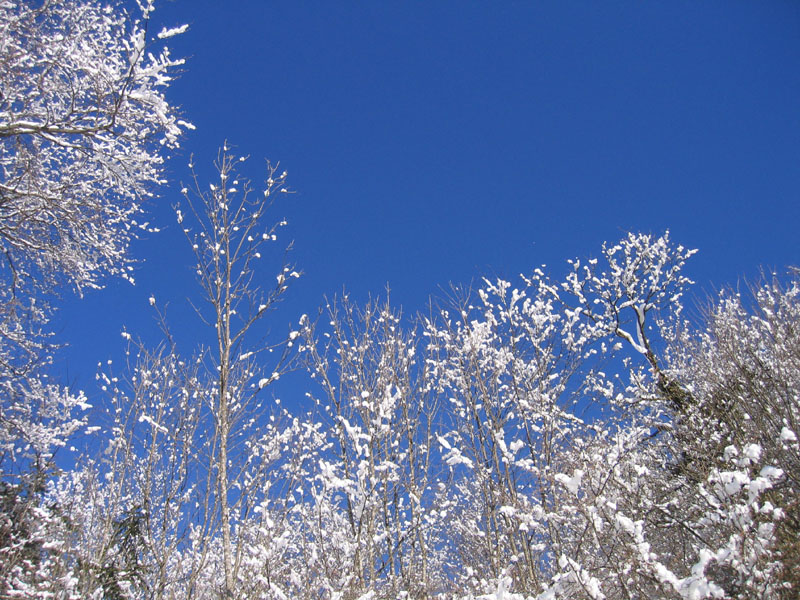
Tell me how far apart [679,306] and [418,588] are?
32.2ft

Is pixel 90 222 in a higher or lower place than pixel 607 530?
higher

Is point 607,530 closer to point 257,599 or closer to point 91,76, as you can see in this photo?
point 257,599

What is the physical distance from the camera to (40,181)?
17.8 feet

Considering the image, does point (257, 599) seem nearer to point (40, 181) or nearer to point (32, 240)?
point (32, 240)

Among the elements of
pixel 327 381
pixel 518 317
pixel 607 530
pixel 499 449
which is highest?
pixel 518 317

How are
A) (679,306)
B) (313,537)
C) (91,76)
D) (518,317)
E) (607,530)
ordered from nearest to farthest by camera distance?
(607,530)
(91,76)
(313,537)
(518,317)
(679,306)

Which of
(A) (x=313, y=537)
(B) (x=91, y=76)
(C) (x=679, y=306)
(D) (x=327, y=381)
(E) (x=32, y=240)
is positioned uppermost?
(C) (x=679, y=306)

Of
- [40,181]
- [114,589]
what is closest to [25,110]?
[40,181]

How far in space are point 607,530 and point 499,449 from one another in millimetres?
1506

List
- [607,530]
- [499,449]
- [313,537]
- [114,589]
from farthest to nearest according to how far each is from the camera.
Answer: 1. [114,589]
2. [499,449]
3. [313,537]
4. [607,530]

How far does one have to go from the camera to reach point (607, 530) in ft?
13.3

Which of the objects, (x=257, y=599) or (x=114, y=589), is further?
(x=114, y=589)

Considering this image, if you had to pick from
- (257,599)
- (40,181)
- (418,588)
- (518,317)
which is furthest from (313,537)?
(40,181)

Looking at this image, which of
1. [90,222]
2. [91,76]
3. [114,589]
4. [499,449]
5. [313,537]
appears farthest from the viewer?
[114,589]
